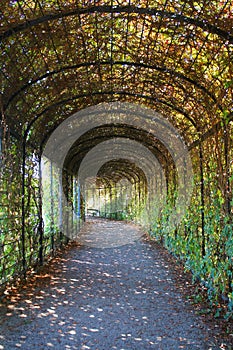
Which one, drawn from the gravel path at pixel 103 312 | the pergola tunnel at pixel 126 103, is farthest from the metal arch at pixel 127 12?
the gravel path at pixel 103 312

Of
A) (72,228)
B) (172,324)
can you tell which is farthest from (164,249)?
(172,324)

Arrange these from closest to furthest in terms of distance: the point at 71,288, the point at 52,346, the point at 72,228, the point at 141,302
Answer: the point at 52,346 → the point at 141,302 → the point at 71,288 → the point at 72,228

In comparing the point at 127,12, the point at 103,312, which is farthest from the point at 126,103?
the point at 103,312

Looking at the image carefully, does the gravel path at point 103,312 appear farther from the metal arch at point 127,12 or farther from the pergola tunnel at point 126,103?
the metal arch at point 127,12

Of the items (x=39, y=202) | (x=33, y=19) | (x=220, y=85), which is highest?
(x=33, y=19)

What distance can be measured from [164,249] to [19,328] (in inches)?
233

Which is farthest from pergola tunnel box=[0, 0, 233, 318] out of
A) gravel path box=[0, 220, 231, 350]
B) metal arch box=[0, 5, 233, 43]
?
gravel path box=[0, 220, 231, 350]

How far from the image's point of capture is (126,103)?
690 centimetres

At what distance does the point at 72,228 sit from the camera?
11.9 m

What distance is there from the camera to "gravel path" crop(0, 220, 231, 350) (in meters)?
3.40

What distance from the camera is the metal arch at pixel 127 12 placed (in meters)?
3.41

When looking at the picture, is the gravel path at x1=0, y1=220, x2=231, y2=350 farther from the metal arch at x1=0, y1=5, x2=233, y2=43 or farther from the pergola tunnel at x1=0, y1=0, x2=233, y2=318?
the metal arch at x1=0, y1=5, x2=233, y2=43

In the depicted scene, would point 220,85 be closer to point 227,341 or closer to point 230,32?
point 230,32

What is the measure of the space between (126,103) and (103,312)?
155 inches
